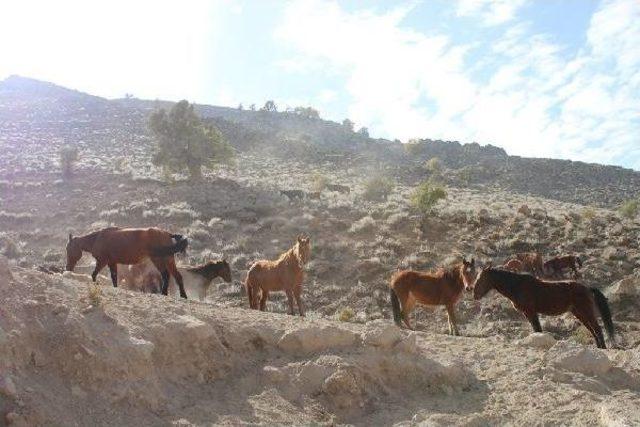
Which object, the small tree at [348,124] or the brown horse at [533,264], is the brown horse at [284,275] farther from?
the small tree at [348,124]

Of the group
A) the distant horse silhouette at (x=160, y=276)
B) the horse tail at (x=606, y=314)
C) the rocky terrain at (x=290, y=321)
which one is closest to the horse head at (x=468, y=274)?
the rocky terrain at (x=290, y=321)

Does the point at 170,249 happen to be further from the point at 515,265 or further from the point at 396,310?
the point at 515,265

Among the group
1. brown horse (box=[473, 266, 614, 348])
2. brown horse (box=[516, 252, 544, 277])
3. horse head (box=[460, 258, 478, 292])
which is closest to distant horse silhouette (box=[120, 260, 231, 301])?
horse head (box=[460, 258, 478, 292])

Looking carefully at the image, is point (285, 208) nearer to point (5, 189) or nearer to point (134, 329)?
point (5, 189)

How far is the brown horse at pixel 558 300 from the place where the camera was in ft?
41.3

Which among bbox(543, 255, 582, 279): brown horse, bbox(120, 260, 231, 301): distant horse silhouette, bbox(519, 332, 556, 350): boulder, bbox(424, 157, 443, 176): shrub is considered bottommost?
bbox(120, 260, 231, 301): distant horse silhouette

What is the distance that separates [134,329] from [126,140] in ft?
195

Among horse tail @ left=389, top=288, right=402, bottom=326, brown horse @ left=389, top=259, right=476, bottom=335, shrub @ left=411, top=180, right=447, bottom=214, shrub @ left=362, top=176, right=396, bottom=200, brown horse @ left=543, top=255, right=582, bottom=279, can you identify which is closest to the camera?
brown horse @ left=389, top=259, right=476, bottom=335

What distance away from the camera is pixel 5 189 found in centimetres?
3641

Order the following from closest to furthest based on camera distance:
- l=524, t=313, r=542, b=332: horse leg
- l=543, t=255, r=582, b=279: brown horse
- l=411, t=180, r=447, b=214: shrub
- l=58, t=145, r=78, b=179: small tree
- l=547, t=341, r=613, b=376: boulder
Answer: l=547, t=341, r=613, b=376: boulder
l=524, t=313, r=542, b=332: horse leg
l=543, t=255, r=582, b=279: brown horse
l=411, t=180, r=447, b=214: shrub
l=58, t=145, r=78, b=179: small tree

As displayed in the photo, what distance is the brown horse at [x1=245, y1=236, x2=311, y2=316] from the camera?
1473 cm

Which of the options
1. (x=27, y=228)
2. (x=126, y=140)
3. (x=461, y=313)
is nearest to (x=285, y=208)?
(x=27, y=228)

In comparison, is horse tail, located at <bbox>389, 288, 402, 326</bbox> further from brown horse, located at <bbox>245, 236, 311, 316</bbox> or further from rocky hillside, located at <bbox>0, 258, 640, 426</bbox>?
rocky hillside, located at <bbox>0, 258, 640, 426</bbox>

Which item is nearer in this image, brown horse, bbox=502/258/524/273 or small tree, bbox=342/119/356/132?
brown horse, bbox=502/258/524/273
